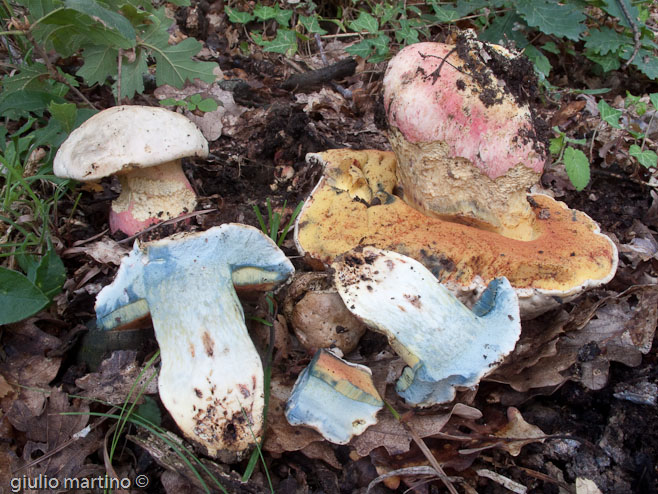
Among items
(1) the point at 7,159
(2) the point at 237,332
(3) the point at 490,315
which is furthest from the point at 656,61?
(1) the point at 7,159

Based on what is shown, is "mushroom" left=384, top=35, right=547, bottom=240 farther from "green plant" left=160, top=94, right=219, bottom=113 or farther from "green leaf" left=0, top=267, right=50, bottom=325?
"green leaf" left=0, top=267, right=50, bottom=325

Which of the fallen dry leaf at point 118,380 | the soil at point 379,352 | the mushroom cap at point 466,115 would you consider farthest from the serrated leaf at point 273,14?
the fallen dry leaf at point 118,380

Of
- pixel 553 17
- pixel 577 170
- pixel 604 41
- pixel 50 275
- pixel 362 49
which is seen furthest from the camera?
pixel 604 41

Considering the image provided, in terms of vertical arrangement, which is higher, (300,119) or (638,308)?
(300,119)

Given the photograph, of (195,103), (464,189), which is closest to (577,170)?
(464,189)

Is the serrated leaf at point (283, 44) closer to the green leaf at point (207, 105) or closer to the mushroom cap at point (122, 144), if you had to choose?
the green leaf at point (207, 105)

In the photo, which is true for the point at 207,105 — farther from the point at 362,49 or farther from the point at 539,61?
the point at 539,61

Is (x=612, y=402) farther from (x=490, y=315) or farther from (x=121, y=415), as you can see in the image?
(x=121, y=415)
